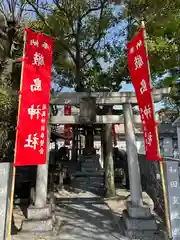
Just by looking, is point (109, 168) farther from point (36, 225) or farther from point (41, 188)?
point (36, 225)

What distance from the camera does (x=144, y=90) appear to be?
17.0ft

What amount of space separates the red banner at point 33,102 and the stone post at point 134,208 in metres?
2.36

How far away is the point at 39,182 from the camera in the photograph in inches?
247

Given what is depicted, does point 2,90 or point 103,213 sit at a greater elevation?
point 2,90

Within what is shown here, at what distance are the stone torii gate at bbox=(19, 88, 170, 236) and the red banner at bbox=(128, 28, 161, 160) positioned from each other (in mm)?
1133

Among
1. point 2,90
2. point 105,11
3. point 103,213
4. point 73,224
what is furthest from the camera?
point 105,11

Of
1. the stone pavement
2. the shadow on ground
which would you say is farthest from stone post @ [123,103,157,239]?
the shadow on ground

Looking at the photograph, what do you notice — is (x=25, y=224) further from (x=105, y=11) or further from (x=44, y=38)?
(x=105, y=11)

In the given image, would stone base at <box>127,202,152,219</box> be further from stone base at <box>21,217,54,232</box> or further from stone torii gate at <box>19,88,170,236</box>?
stone base at <box>21,217,54,232</box>

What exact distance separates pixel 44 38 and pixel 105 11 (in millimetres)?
3920

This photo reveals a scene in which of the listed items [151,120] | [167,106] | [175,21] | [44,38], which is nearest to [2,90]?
[44,38]

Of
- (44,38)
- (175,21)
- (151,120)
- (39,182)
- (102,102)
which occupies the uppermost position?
(175,21)

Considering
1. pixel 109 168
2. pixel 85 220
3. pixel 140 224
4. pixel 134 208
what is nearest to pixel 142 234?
pixel 140 224

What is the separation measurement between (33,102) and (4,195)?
1989 millimetres
